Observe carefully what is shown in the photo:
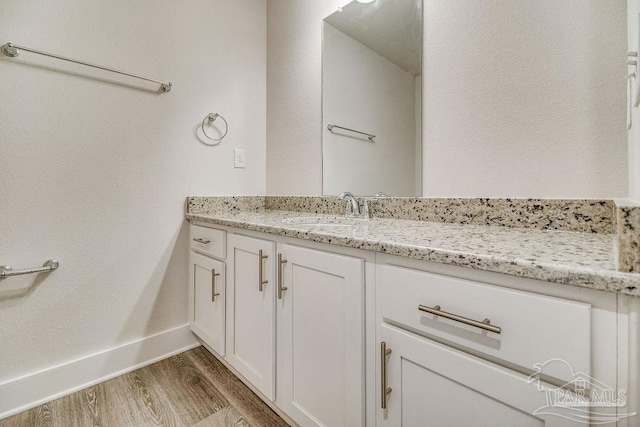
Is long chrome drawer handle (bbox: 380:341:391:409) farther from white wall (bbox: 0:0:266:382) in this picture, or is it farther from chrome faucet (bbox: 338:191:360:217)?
white wall (bbox: 0:0:266:382)

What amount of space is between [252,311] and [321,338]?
0.41 metres

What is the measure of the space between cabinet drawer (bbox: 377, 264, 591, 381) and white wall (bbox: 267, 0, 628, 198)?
0.61m

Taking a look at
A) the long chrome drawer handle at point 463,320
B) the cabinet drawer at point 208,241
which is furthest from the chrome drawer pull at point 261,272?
the long chrome drawer handle at point 463,320

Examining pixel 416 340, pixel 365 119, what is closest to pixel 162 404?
pixel 416 340

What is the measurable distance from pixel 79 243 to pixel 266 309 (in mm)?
1008

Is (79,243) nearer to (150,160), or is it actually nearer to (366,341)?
(150,160)

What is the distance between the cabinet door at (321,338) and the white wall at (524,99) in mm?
640

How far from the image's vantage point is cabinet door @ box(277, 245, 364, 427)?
2.68 feet

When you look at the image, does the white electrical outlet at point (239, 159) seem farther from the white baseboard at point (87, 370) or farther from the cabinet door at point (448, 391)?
the cabinet door at point (448, 391)

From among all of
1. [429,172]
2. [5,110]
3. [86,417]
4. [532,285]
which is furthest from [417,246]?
[5,110]

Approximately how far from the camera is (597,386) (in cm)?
47

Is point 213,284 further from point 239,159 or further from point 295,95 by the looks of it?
point 295,95

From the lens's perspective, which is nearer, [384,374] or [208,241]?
[384,374]

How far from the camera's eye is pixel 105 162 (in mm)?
1440
